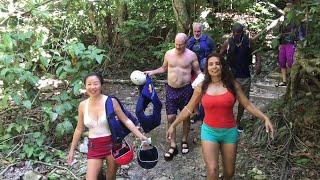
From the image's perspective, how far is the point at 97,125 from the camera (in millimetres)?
4688

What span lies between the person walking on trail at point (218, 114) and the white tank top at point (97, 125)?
1105 millimetres

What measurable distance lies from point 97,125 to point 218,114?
137cm

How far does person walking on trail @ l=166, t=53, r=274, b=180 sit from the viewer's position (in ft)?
14.9

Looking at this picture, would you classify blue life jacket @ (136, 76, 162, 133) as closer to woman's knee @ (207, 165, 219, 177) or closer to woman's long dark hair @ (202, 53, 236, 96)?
woman's long dark hair @ (202, 53, 236, 96)

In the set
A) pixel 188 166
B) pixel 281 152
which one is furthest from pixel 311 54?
pixel 188 166

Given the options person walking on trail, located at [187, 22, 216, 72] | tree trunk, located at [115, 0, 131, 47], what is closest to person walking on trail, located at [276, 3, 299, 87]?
person walking on trail, located at [187, 22, 216, 72]

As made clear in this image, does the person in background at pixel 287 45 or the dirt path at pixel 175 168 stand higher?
the person in background at pixel 287 45

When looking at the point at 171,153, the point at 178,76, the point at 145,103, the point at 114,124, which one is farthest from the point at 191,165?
the point at 114,124

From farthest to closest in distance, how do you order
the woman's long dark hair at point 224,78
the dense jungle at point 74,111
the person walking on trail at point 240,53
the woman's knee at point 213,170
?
the person walking on trail at point 240,53 < the dense jungle at point 74,111 < the woman's long dark hair at point 224,78 < the woman's knee at point 213,170

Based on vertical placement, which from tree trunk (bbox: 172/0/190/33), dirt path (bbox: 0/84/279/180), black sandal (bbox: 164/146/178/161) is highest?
tree trunk (bbox: 172/0/190/33)

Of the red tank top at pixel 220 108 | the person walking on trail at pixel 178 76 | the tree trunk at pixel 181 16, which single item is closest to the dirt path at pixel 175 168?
the person walking on trail at pixel 178 76

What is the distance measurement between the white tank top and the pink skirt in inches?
1.9

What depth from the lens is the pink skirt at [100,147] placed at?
187 inches

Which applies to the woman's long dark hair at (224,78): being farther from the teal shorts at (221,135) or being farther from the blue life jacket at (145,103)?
the blue life jacket at (145,103)
